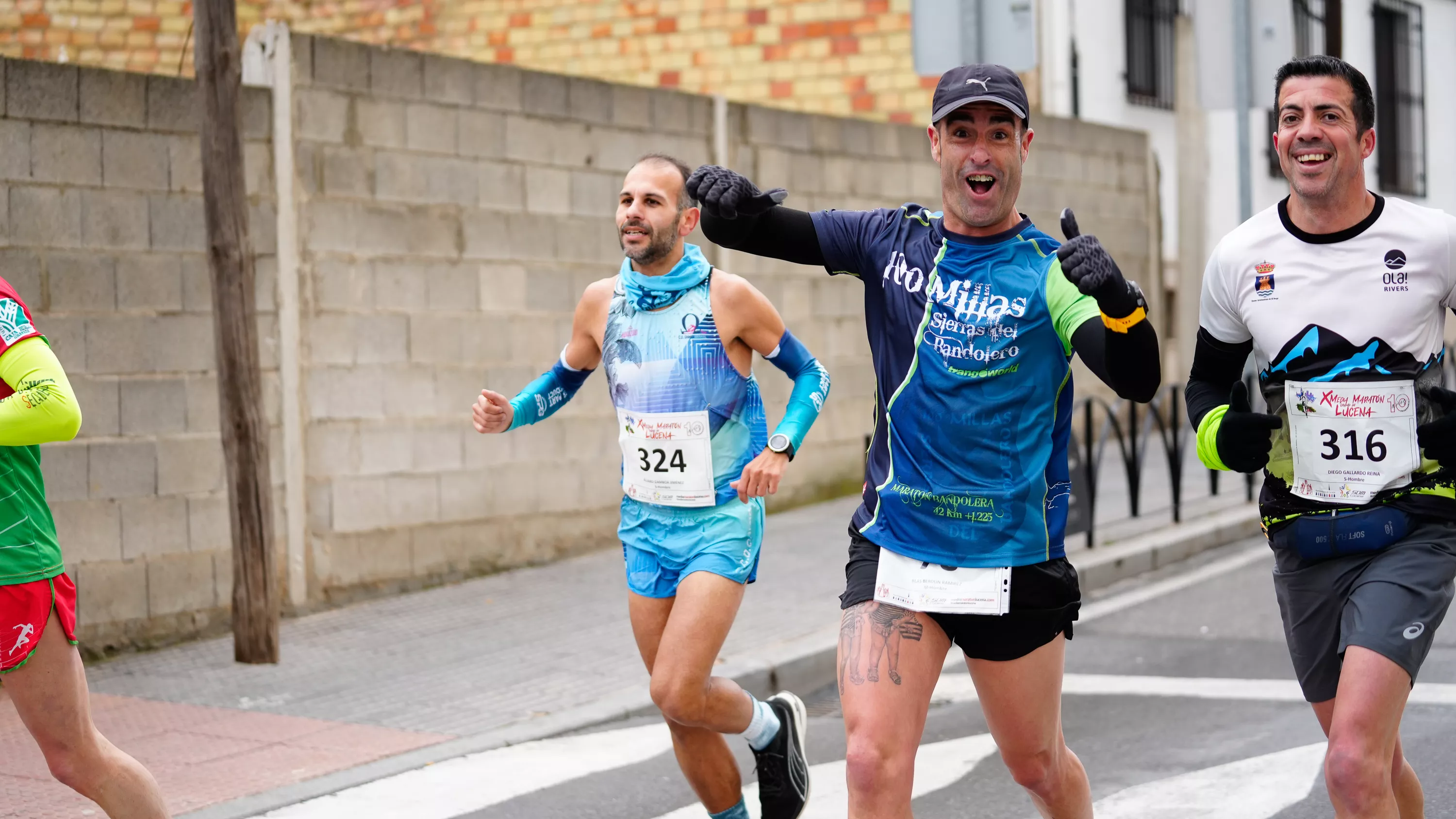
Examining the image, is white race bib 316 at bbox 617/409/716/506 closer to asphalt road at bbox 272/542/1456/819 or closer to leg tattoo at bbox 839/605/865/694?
leg tattoo at bbox 839/605/865/694

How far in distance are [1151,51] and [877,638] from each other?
16.1 metres

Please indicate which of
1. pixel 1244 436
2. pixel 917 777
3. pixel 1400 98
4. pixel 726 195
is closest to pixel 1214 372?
pixel 1244 436

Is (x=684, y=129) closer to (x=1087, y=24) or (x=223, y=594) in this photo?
(x=223, y=594)

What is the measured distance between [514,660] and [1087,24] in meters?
11.6

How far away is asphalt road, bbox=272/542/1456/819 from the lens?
559cm

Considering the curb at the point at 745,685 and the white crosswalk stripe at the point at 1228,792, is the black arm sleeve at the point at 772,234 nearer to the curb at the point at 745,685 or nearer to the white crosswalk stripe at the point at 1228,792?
the white crosswalk stripe at the point at 1228,792

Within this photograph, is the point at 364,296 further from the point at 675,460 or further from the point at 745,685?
the point at 675,460

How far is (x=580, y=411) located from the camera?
35.2 ft

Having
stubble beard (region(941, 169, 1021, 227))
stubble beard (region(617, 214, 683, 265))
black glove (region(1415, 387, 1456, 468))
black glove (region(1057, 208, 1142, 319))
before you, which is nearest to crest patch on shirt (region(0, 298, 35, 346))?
stubble beard (region(617, 214, 683, 265))

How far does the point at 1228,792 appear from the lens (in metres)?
5.60

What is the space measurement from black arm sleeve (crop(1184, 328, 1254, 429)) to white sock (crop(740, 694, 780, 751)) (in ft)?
5.28

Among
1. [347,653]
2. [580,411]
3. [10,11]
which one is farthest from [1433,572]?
[10,11]

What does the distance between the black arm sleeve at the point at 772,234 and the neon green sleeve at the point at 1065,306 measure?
1.93ft

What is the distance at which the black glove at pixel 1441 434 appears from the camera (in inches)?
152
